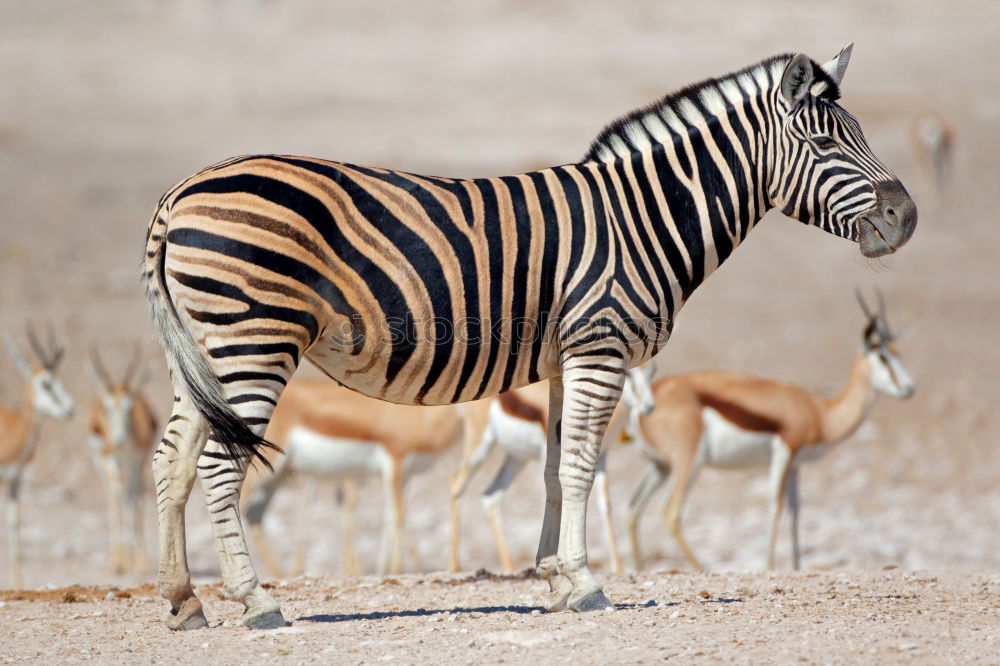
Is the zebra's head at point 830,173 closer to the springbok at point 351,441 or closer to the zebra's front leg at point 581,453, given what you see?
the zebra's front leg at point 581,453

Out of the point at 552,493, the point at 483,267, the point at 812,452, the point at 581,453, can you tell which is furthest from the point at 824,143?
the point at 812,452

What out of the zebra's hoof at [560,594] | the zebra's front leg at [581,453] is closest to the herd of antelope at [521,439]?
the zebra's hoof at [560,594]

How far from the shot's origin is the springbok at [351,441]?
12445mm

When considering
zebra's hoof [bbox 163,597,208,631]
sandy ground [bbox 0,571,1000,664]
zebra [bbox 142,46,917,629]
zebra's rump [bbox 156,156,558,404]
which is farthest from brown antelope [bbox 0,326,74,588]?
zebra's rump [bbox 156,156,558,404]

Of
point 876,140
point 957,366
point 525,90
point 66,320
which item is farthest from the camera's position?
point 525,90

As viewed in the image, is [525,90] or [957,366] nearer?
[957,366]

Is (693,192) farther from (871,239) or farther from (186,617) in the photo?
(186,617)

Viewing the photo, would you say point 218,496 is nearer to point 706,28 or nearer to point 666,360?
point 666,360

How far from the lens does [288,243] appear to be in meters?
5.56

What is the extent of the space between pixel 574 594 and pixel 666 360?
1243cm

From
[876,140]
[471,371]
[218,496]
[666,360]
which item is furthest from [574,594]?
[876,140]

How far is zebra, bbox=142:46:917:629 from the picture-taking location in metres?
5.56

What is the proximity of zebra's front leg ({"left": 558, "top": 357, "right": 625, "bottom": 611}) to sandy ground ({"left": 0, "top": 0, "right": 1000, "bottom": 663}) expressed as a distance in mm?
279

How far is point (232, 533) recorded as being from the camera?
5.68 metres
